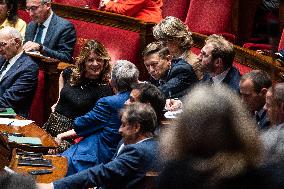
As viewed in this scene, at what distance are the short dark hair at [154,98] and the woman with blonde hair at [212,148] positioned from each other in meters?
1.49

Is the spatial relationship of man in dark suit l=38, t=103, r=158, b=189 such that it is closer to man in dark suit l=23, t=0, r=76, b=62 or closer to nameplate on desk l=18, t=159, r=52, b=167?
nameplate on desk l=18, t=159, r=52, b=167

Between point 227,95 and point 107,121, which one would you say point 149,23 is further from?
point 227,95

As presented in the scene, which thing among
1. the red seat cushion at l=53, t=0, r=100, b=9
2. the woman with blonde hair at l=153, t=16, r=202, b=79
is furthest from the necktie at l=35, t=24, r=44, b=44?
the woman with blonde hair at l=153, t=16, r=202, b=79

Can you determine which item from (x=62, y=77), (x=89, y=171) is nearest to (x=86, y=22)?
(x=62, y=77)

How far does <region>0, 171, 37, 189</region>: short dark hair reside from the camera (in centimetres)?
85

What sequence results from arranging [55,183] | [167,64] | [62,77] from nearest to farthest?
[55,183]
[167,64]
[62,77]

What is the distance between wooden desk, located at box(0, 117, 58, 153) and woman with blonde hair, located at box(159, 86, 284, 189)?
66.4 inches

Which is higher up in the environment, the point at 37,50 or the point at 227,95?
the point at 227,95

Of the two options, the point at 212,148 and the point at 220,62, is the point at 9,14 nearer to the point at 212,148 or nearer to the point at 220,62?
the point at 220,62

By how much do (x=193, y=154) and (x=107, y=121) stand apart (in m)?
1.95

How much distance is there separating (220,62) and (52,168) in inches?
37.2

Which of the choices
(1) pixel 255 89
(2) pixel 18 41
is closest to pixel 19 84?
(2) pixel 18 41

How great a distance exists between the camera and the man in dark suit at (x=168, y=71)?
3.00 meters

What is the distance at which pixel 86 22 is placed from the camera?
4152mm
